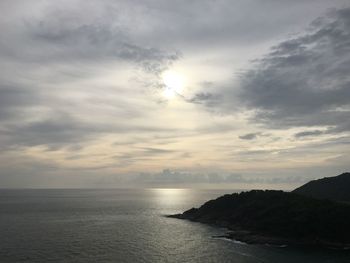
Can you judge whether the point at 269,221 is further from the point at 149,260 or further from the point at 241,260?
the point at 149,260

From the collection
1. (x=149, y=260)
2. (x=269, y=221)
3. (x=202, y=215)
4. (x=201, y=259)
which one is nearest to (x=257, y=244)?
(x=269, y=221)

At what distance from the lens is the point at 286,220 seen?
128625 mm

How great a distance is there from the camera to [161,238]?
124250 mm

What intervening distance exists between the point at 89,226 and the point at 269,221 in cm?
7553

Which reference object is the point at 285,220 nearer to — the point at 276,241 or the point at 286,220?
the point at 286,220

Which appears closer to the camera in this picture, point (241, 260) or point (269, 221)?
point (241, 260)

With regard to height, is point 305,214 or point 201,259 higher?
point 305,214

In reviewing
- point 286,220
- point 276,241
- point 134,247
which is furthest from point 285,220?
point 134,247

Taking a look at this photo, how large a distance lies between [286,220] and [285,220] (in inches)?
15.1

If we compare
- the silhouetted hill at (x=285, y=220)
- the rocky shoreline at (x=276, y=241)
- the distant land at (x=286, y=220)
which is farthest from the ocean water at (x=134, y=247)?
the silhouetted hill at (x=285, y=220)

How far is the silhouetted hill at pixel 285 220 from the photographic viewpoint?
11612 cm

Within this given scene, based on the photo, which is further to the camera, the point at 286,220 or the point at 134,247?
the point at 286,220

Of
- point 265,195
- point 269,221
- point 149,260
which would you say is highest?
point 265,195

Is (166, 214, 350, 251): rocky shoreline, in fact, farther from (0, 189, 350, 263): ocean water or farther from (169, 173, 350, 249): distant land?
(0, 189, 350, 263): ocean water
